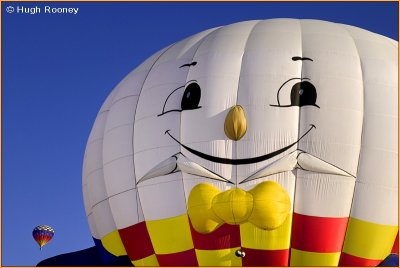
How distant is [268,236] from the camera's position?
40.0 feet

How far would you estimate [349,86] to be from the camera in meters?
12.6

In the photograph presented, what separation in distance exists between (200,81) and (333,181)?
244 centimetres

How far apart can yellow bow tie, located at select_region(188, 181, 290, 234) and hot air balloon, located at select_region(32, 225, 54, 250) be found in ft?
31.1

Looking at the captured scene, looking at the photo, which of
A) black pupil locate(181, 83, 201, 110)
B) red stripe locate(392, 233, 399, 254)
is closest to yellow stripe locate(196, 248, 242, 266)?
black pupil locate(181, 83, 201, 110)

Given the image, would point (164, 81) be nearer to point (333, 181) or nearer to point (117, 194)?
point (117, 194)

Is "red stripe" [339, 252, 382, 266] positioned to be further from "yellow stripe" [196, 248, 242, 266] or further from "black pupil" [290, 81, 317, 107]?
"black pupil" [290, 81, 317, 107]

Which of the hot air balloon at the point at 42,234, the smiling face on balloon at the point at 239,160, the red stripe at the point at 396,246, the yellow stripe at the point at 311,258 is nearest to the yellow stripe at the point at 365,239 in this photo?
the red stripe at the point at 396,246

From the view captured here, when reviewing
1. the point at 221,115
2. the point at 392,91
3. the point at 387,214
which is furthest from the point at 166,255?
the point at 392,91

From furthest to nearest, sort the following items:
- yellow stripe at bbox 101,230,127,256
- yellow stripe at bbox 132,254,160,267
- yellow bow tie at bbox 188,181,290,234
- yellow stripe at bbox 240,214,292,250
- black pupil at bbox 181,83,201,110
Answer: yellow stripe at bbox 101,230,127,256, yellow stripe at bbox 132,254,160,267, black pupil at bbox 181,83,201,110, yellow stripe at bbox 240,214,292,250, yellow bow tie at bbox 188,181,290,234

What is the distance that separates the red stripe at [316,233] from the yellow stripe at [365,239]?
172 millimetres

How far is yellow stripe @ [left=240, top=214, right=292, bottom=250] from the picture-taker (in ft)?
40.0

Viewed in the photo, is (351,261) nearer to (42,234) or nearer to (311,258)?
(311,258)

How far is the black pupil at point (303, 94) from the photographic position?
487 inches

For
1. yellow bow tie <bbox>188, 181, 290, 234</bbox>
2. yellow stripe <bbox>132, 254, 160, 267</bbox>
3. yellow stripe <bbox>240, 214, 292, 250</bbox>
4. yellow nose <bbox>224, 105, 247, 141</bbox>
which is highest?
yellow nose <bbox>224, 105, 247, 141</bbox>
